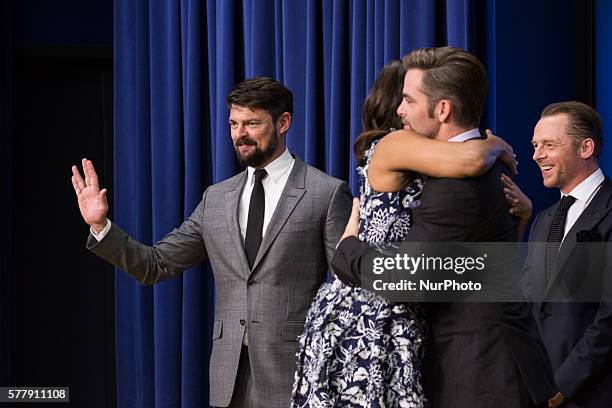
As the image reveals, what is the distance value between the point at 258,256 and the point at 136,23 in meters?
1.67

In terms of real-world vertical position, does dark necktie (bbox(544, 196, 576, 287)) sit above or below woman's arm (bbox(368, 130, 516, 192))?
below

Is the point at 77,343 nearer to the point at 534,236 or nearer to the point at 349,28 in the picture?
the point at 349,28

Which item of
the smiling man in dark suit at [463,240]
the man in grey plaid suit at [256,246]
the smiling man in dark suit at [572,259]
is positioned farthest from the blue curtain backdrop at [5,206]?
the smiling man in dark suit at [463,240]

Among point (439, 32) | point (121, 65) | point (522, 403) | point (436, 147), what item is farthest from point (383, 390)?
point (121, 65)

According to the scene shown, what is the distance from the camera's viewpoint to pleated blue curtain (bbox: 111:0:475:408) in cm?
355

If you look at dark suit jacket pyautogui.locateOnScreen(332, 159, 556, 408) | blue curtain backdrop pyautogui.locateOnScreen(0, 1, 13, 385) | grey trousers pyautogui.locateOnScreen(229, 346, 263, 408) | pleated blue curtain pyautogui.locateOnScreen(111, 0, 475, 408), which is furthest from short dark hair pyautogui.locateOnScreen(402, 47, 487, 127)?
blue curtain backdrop pyautogui.locateOnScreen(0, 1, 13, 385)

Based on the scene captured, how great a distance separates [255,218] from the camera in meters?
2.81

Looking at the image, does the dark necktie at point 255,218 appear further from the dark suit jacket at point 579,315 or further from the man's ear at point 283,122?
the dark suit jacket at point 579,315

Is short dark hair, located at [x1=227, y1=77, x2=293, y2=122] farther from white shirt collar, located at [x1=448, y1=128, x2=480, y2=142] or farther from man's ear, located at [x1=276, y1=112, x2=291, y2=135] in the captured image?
white shirt collar, located at [x1=448, y1=128, x2=480, y2=142]

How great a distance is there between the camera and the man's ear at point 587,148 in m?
2.75

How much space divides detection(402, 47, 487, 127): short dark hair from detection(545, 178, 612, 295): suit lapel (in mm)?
775

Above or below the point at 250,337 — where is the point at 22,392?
below

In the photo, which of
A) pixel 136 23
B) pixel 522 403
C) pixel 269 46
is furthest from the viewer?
pixel 136 23

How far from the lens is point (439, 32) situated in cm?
349
